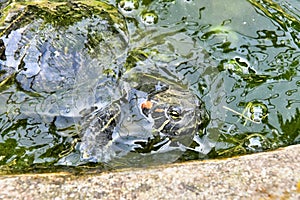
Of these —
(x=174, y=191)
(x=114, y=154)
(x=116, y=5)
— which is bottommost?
(x=114, y=154)

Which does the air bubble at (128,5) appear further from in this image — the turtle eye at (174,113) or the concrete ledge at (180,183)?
the concrete ledge at (180,183)

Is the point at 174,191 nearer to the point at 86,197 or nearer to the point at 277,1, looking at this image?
the point at 86,197

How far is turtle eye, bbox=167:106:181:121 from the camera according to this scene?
2805 millimetres

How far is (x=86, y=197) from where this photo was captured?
2.28 metres

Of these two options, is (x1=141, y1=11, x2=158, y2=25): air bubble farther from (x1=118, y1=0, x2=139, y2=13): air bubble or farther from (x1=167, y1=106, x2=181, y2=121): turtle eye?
(x1=167, y1=106, x2=181, y2=121): turtle eye

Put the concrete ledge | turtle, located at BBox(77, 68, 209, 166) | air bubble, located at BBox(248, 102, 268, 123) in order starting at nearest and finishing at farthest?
1. the concrete ledge
2. turtle, located at BBox(77, 68, 209, 166)
3. air bubble, located at BBox(248, 102, 268, 123)

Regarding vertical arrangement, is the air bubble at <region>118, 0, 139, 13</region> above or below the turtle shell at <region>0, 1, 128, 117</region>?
above

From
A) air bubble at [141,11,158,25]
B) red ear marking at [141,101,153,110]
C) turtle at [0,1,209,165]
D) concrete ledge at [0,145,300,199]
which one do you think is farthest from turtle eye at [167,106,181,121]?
air bubble at [141,11,158,25]

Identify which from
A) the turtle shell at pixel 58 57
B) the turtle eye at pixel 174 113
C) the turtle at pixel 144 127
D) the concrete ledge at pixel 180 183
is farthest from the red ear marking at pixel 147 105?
the concrete ledge at pixel 180 183

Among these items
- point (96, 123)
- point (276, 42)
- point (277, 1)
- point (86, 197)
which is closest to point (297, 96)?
point (276, 42)

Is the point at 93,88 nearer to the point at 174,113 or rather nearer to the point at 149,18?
the point at 174,113

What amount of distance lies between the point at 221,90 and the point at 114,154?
88 centimetres

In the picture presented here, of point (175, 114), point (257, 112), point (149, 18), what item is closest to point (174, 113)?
point (175, 114)

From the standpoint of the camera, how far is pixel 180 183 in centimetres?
233
